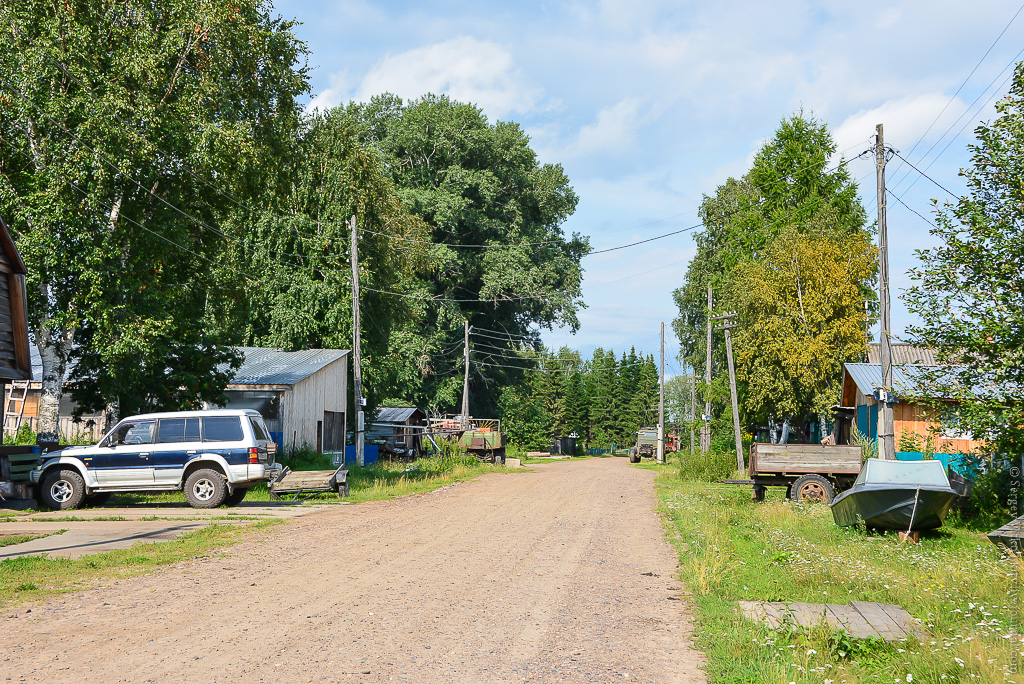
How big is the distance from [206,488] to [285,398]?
1106 cm

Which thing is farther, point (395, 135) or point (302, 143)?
A: point (395, 135)

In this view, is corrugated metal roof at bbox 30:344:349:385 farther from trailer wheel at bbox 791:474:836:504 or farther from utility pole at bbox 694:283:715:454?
utility pole at bbox 694:283:715:454

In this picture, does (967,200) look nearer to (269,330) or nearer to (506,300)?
(269,330)

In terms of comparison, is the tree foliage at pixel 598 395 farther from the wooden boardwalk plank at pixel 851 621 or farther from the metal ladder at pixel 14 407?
the wooden boardwalk plank at pixel 851 621

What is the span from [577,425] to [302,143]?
78.5m

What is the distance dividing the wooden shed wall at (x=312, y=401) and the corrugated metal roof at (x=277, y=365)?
13.3 inches

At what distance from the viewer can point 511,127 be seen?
2159 inches

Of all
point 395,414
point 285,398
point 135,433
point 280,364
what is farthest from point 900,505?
point 395,414

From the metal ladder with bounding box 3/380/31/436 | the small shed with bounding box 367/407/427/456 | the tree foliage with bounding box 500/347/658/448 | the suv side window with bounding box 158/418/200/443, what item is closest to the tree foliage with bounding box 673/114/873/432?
the small shed with bounding box 367/407/427/456

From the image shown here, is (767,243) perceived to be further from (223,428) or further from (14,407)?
(14,407)

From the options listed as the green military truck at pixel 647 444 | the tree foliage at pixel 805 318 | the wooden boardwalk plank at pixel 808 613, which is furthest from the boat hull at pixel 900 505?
the green military truck at pixel 647 444

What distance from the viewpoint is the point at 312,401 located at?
105 feet

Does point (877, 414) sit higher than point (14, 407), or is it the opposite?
point (14, 407)

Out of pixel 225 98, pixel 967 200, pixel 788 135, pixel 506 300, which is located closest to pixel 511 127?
pixel 506 300
